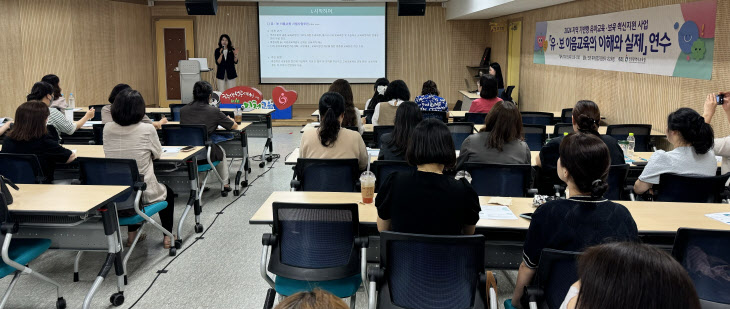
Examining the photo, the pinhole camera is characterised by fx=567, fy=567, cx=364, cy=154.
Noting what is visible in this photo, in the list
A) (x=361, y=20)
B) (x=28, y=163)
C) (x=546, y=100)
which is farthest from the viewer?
(x=361, y=20)

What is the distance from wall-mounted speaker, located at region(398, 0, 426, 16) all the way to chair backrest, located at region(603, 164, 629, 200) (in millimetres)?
6544

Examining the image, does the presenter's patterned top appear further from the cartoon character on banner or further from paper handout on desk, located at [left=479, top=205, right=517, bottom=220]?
paper handout on desk, located at [left=479, top=205, right=517, bottom=220]

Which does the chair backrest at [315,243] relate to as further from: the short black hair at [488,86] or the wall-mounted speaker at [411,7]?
the wall-mounted speaker at [411,7]

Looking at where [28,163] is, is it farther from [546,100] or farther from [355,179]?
[546,100]

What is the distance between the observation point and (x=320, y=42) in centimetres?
1220

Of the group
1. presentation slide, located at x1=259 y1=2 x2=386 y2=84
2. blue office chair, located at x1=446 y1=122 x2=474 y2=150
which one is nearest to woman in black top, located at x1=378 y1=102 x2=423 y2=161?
blue office chair, located at x1=446 y1=122 x2=474 y2=150

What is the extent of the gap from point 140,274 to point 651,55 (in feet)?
18.4

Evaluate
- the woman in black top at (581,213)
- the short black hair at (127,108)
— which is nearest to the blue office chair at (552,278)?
the woman in black top at (581,213)

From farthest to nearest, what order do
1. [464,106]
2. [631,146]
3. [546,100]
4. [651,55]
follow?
[464,106] < [546,100] < [651,55] < [631,146]

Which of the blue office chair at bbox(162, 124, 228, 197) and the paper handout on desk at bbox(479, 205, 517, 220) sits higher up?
the blue office chair at bbox(162, 124, 228, 197)

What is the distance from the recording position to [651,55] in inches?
247

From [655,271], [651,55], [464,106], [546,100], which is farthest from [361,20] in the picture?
[655,271]

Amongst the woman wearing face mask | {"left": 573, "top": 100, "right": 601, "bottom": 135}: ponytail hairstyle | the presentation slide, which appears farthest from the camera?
the presentation slide

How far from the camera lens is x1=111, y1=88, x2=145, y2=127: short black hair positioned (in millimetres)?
4012
